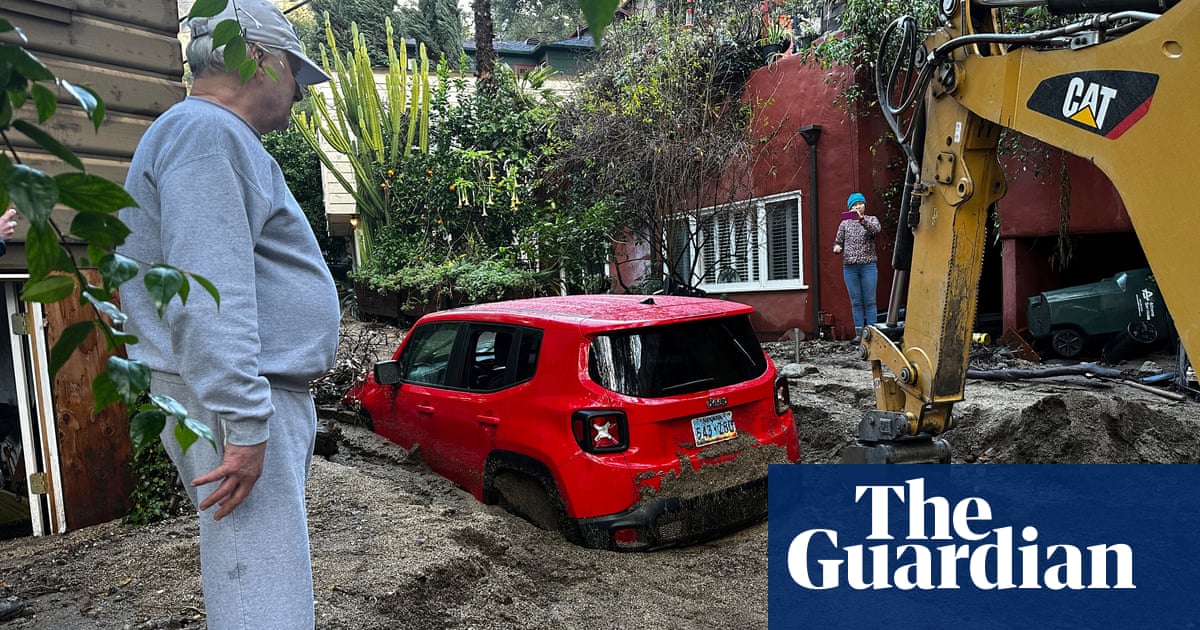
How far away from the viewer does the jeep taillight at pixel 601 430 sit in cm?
460

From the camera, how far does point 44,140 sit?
1.00m

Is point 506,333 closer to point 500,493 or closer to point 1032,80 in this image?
point 500,493

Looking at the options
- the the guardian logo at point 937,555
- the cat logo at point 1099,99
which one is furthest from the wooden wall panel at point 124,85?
the cat logo at point 1099,99

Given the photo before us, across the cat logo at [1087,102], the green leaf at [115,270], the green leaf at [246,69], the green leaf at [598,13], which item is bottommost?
the green leaf at [115,270]

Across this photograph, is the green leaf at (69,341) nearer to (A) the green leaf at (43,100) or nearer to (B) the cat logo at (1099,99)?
(A) the green leaf at (43,100)

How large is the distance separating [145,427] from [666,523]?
3.75 m

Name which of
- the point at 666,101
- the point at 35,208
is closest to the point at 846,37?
the point at 666,101

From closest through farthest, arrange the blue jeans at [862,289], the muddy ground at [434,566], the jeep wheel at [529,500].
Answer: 1. the muddy ground at [434,566]
2. the jeep wheel at [529,500]
3. the blue jeans at [862,289]

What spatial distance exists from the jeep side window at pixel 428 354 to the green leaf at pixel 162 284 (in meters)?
4.74

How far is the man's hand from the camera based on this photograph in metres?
1.91

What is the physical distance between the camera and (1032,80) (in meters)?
3.85

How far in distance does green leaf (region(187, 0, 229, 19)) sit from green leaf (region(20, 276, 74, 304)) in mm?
451

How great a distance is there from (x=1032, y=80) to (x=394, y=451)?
4.82 meters

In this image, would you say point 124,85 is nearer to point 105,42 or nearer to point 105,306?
point 105,42
